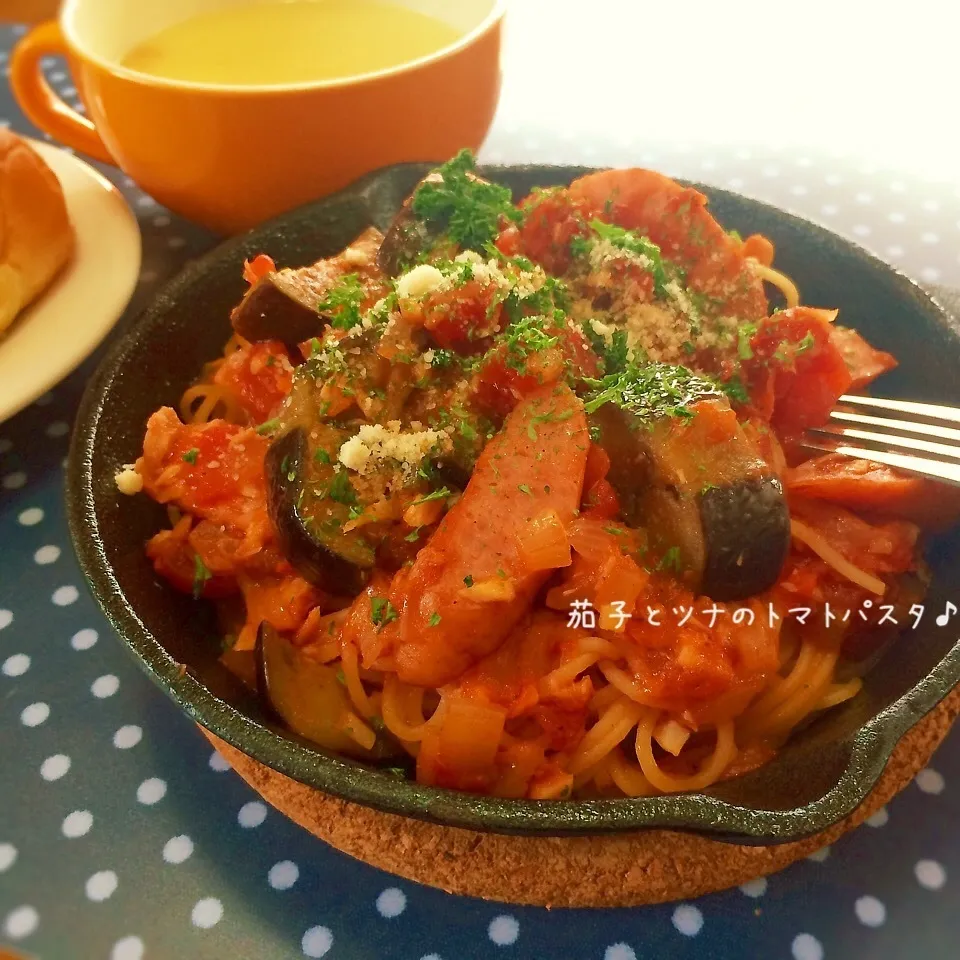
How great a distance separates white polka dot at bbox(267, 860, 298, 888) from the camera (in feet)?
6.23

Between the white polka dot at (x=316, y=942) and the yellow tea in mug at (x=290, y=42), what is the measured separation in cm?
262

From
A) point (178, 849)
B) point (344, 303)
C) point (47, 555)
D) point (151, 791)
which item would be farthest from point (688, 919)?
point (47, 555)

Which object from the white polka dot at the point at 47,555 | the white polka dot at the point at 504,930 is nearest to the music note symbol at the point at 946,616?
the white polka dot at the point at 504,930

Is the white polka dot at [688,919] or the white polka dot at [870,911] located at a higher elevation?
the white polka dot at [870,911]

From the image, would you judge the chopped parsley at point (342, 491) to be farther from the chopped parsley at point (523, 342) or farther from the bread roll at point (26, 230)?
the bread roll at point (26, 230)

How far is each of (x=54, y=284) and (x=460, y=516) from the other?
1.87m

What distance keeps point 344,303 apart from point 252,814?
119 centimetres

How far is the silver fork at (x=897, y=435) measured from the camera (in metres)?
2.10

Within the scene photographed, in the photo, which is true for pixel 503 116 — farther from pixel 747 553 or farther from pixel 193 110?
pixel 747 553

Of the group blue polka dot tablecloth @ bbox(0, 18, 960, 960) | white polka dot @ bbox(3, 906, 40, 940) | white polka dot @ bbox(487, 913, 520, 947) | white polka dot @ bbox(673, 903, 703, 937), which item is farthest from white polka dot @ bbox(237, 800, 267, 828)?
white polka dot @ bbox(673, 903, 703, 937)

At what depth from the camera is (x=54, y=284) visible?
297cm

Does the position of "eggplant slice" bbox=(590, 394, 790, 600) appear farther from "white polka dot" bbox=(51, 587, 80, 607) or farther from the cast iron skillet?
"white polka dot" bbox=(51, 587, 80, 607)

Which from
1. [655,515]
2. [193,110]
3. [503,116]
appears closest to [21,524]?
[193,110]

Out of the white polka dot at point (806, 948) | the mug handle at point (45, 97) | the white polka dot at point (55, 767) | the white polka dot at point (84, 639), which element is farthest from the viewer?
the mug handle at point (45, 97)
